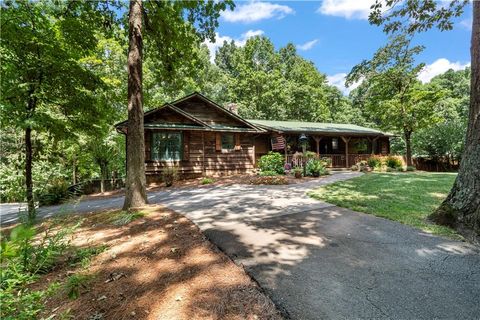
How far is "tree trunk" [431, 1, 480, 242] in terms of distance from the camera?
417 centimetres

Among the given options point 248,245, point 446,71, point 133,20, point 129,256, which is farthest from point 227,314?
point 446,71

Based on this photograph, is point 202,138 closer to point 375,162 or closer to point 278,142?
point 278,142

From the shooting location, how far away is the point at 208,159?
14758 millimetres

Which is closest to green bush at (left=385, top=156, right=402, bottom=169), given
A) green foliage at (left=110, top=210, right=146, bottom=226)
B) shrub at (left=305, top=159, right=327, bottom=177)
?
shrub at (left=305, top=159, right=327, bottom=177)

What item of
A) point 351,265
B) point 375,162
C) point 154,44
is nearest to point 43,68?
point 154,44

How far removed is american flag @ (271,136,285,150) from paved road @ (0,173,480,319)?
12.4 metres

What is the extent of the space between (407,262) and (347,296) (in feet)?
4.33

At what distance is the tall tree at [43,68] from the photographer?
6.31 m

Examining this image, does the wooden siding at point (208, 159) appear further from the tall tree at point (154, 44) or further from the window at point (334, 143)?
the window at point (334, 143)

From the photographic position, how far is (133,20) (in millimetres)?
6316

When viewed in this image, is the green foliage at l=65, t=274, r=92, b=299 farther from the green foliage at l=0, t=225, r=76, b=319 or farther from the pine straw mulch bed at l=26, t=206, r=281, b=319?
the green foliage at l=0, t=225, r=76, b=319

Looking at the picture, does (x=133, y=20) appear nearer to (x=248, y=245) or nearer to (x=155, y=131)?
(x=248, y=245)

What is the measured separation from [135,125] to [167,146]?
7.70 m

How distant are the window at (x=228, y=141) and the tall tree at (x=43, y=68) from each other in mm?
8279
